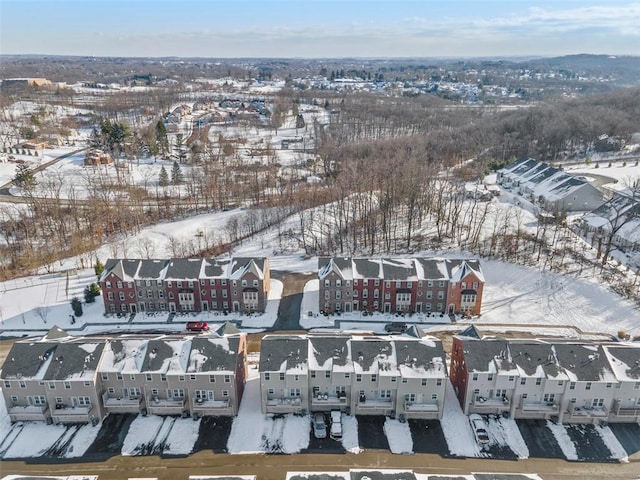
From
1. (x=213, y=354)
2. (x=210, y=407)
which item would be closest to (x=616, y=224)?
(x=213, y=354)

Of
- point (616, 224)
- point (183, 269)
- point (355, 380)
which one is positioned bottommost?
point (355, 380)

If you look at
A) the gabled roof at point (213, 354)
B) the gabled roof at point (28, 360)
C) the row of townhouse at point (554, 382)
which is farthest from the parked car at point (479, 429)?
the gabled roof at point (28, 360)

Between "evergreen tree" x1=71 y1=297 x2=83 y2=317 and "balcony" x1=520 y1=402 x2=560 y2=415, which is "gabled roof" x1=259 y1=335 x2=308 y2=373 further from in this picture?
"evergreen tree" x1=71 y1=297 x2=83 y2=317

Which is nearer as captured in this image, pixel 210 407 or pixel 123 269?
pixel 210 407

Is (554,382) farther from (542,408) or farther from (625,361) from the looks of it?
(625,361)

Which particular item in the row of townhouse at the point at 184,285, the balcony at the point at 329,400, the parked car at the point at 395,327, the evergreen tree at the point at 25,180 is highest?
the evergreen tree at the point at 25,180

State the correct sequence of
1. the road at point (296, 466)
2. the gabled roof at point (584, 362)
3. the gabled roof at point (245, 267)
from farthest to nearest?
the gabled roof at point (245, 267)
the gabled roof at point (584, 362)
the road at point (296, 466)

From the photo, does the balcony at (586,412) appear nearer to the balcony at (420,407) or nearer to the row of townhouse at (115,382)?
the balcony at (420,407)
